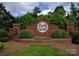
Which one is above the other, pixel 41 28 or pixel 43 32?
pixel 41 28

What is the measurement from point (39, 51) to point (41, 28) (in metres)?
0.67

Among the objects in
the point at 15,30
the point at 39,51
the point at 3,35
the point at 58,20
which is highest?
the point at 58,20

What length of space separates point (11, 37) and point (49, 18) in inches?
47.8

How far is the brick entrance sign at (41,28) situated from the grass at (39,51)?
14.7 inches

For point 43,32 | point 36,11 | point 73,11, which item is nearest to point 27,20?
point 36,11

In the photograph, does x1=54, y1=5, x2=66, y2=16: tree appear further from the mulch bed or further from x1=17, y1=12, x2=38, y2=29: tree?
the mulch bed

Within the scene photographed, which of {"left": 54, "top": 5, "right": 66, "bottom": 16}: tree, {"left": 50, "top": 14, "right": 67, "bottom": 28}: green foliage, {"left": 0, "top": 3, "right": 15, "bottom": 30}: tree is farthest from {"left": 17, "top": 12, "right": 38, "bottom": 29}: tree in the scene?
{"left": 54, "top": 5, "right": 66, "bottom": 16}: tree

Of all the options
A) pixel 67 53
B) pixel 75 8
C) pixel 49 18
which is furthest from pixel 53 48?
pixel 75 8

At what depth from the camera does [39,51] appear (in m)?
6.91

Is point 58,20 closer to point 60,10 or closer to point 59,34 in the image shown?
point 60,10

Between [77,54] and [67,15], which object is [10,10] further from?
[77,54]

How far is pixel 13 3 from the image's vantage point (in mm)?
7145

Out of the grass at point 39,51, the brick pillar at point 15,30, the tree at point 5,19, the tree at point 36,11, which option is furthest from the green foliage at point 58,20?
the tree at point 5,19

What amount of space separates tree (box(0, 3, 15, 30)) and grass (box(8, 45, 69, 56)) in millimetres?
808
